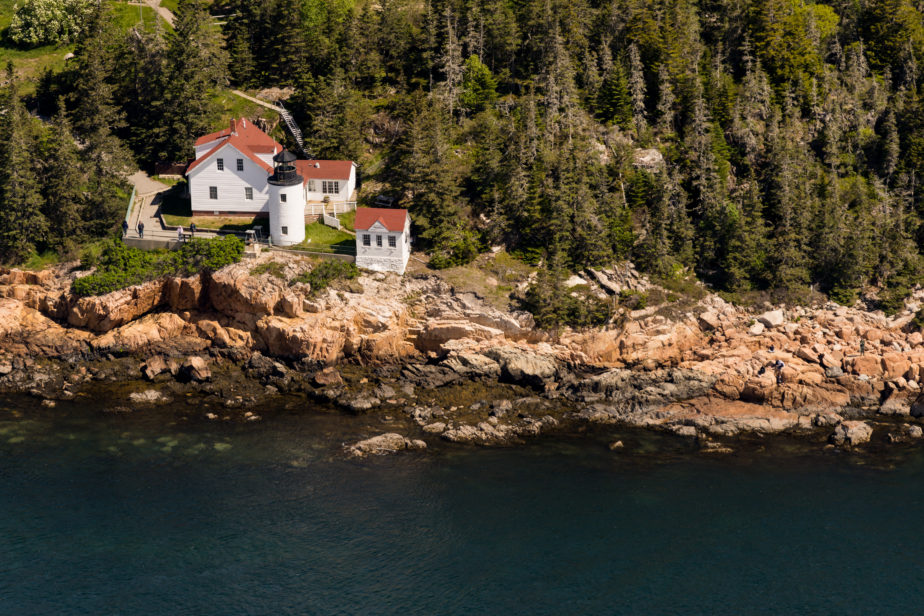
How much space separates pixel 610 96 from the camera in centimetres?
8412

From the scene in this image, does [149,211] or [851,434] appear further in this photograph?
[149,211]

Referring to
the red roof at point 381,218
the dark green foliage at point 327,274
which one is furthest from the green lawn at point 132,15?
the dark green foliage at point 327,274

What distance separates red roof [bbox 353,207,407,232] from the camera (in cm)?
6938

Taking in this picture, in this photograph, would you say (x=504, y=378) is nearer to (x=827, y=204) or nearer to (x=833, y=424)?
(x=833, y=424)

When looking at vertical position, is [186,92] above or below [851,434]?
above

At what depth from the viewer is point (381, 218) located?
6956cm

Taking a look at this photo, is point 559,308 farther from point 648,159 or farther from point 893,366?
point 893,366

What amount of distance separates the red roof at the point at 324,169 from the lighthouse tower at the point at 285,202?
4648mm

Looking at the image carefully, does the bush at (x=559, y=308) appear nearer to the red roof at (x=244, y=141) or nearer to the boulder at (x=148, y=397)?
the red roof at (x=244, y=141)

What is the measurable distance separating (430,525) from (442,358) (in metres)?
17.4

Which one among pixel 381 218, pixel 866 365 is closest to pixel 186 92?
pixel 381 218

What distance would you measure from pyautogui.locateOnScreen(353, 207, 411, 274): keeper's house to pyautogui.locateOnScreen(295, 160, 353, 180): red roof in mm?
7810

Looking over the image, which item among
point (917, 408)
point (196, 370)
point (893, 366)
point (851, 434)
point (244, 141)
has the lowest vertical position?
point (851, 434)

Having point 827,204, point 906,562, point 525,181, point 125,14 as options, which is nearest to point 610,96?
point 525,181
